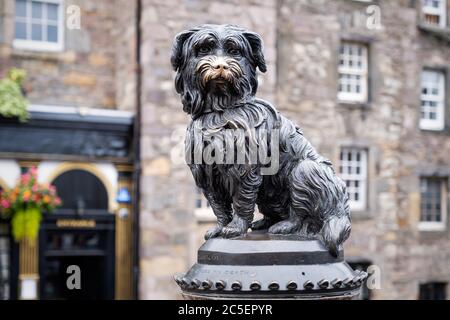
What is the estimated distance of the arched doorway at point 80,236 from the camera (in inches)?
470

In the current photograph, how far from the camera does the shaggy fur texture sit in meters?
3.35

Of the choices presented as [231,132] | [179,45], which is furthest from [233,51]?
[231,132]

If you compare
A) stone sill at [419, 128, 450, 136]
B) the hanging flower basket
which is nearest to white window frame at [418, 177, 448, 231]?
stone sill at [419, 128, 450, 136]

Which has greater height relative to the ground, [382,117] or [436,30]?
[436,30]

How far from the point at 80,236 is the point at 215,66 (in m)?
9.34

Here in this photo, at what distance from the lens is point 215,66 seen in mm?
3283

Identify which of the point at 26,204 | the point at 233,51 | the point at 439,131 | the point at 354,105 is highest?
the point at 354,105

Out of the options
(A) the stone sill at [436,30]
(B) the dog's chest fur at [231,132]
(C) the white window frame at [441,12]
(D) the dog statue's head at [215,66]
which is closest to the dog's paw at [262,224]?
(B) the dog's chest fur at [231,132]

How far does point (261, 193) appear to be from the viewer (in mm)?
3578

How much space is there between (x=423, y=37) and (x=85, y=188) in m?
7.99

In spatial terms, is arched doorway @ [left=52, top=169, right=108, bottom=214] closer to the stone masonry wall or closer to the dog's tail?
the stone masonry wall

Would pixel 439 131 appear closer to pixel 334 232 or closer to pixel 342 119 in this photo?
pixel 342 119
